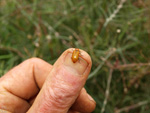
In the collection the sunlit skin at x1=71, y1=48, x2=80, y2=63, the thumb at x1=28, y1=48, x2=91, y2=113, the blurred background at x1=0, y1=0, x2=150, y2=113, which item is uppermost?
the sunlit skin at x1=71, y1=48, x2=80, y2=63

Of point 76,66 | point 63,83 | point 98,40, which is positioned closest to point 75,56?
point 76,66

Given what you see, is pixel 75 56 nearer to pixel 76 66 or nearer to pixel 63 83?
pixel 76 66

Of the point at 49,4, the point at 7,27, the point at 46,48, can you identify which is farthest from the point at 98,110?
the point at 49,4

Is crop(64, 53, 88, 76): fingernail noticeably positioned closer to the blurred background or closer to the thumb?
the thumb

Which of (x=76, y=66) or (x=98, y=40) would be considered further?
(x=98, y=40)

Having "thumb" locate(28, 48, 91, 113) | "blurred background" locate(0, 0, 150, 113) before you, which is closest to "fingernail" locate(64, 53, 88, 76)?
Result: "thumb" locate(28, 48, 91, 113)

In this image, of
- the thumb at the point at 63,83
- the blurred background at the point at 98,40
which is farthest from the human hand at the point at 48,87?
the blurred background at the point at 98,40

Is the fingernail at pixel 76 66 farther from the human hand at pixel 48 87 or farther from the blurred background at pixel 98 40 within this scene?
the blurred background at pixel 98 40
